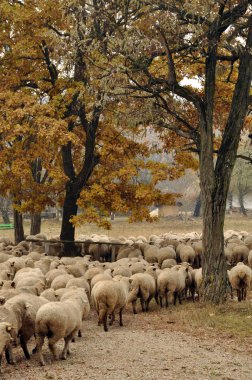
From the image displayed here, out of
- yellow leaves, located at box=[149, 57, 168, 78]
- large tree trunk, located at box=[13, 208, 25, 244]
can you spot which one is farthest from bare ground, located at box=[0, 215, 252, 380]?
large tree trunk, located at box=[13, 208, 25, 244]

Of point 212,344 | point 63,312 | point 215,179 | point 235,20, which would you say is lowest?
point 212,344

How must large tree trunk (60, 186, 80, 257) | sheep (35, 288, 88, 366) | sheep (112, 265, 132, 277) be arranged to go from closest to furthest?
sheep (35, 288, 88, 366) → sheep (112, 265, 132, 277) → large tree trunk (60, 186, 80, 257)

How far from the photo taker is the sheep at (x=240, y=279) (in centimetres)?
1511

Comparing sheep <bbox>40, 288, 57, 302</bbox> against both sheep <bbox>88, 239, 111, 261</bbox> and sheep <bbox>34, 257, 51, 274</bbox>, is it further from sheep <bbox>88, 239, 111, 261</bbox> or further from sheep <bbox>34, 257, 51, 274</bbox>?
sheep <bbox>88, 239, 111, 261</bbox>

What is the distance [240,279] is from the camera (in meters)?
15.2

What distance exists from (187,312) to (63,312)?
515 cm

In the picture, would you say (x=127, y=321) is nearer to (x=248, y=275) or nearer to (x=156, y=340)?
(x=156, y=340)

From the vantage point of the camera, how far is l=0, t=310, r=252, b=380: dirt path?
28.0ft

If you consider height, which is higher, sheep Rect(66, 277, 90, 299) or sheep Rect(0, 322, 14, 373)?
sheep Rect(66, 277, 90, 299)

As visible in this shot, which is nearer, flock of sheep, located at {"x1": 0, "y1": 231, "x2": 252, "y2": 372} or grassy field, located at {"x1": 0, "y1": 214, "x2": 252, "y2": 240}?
flock of sheep, located at {"x1": 0, "y1": 231, "x2": 252, "y2": 372}

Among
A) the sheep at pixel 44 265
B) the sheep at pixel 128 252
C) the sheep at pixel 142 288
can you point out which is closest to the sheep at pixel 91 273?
the sheep at pixel 142 288

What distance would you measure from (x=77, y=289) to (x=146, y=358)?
8.88 feet

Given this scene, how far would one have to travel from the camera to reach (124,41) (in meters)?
13.2

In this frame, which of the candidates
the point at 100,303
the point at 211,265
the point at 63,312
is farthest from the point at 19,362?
the point at 211,265
